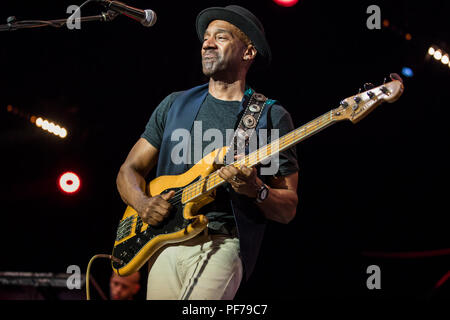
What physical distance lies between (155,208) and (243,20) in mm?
1502

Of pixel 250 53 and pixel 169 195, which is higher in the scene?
pixel 250 53

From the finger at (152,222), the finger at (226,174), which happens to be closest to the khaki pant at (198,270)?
the finger at (152,222)

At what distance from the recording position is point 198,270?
254 centimetres

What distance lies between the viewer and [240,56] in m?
3.35

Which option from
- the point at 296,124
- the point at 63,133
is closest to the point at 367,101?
the point at 296,124

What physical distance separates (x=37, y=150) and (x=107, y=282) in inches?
90.8

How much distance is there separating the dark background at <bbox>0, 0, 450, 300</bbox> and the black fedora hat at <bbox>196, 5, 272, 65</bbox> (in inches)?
94.1

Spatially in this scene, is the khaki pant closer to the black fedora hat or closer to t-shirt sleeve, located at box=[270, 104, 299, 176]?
t-shirt sleeve, located at box=[270, 104, 299, 176]

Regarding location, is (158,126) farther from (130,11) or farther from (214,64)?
(130,11)

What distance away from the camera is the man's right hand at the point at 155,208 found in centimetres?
270

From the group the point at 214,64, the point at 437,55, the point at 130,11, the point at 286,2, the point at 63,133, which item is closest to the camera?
the point at 130,11

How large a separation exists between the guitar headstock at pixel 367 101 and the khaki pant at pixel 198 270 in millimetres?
963

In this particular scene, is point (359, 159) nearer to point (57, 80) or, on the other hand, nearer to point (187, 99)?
point (187, 99)

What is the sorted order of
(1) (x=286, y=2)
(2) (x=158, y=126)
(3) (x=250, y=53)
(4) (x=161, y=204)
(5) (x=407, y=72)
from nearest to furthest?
1. (4) (x=161, y=204)
2. (2) (x=158, y=126)
3. (3) (x=250, y=53)
4. (1) (x=286, y=2)
5. (5) (x=407, y=72)
